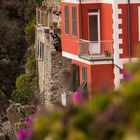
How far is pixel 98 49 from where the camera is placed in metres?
26.0

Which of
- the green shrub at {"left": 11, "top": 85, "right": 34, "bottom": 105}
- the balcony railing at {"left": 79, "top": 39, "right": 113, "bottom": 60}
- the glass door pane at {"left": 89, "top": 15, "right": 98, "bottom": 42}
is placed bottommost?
the green shrub at {"left": 11, "top": 85, "right": 34, "bottom": 105}

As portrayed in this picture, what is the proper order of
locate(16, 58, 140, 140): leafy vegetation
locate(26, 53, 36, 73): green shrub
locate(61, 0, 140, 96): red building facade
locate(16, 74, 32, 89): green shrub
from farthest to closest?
locate(26, 53, 36, 73): green shrub, locate(16, 74, 32, 89): green shrub, locate(61, 0, 140, 96): red building facade, locate(16, 58, 140, 140): leafy vegetation

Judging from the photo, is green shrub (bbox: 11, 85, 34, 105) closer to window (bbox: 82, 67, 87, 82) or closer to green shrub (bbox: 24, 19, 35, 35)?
green shrub (bbox: 24, 19, 35, 35)

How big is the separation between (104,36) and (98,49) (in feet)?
2.24

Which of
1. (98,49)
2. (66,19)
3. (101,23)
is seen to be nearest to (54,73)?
(66,19)

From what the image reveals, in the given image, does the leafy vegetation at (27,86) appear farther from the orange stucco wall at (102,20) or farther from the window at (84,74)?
the orange stucco wall at (102,20)

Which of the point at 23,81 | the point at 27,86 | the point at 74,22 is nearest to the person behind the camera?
the point at 74,22

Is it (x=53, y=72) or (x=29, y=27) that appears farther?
(x=29, y=27)

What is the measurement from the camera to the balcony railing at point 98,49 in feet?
84.6

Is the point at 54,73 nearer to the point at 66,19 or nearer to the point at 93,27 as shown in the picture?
the point at 66,19

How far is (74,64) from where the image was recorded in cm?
2861

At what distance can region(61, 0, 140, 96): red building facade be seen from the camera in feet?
83.6

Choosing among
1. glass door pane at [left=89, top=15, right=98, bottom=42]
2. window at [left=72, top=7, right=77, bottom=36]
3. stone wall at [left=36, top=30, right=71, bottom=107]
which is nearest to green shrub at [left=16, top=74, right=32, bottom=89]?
stone wall at [left=36, top=30, right=71, bottom=107]

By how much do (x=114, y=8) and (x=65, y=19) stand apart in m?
4.14
